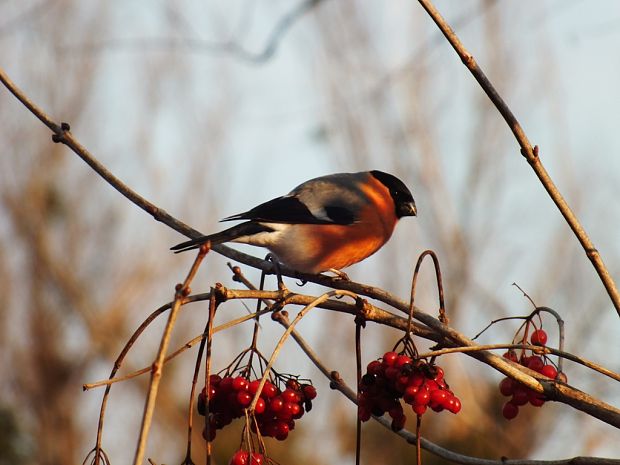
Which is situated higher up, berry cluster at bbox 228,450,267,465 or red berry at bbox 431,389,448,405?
red berry at bbox 431,389,448,405

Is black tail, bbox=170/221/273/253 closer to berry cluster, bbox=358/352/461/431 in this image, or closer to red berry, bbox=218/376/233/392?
red berry, bbox=218/376/233/392

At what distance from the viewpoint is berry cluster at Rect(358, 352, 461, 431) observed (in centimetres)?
117

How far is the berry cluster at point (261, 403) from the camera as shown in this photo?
49.5 inches

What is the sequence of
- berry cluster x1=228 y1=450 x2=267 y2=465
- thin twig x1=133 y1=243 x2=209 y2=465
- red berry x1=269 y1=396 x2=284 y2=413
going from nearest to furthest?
thin twig x1=133 y1=243 x2=209 y2=465 → berry cluster x1=228 y1=450 x2=267 y2=465 → red berry x1=269 y1=396 x2=284 y2=413

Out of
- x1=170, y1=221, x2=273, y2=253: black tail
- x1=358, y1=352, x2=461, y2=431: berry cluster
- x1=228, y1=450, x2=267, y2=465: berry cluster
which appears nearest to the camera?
x1=228, y1=450, x2=267, y2=465: berry cluster

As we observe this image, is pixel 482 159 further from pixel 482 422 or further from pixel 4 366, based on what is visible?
pixel 4 366

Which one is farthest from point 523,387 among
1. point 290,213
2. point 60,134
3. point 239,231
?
point 290,213

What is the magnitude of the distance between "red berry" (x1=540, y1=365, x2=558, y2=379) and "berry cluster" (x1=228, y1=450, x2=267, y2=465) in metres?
0.45

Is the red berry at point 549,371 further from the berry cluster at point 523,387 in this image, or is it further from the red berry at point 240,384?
the red berry at point 240,384

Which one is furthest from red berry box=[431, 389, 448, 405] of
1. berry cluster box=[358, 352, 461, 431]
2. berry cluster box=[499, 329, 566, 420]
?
berry cluster box=[499, 329, 566, 420]

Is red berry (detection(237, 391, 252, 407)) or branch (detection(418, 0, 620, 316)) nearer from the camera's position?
branch (detection(418, 0, 620, 316))

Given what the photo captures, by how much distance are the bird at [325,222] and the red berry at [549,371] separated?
906 millimetres

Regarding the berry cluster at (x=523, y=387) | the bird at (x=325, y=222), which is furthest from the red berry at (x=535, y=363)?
the bird at (x=325, y=222)

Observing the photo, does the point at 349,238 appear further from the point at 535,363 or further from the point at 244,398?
the point at 244,398
